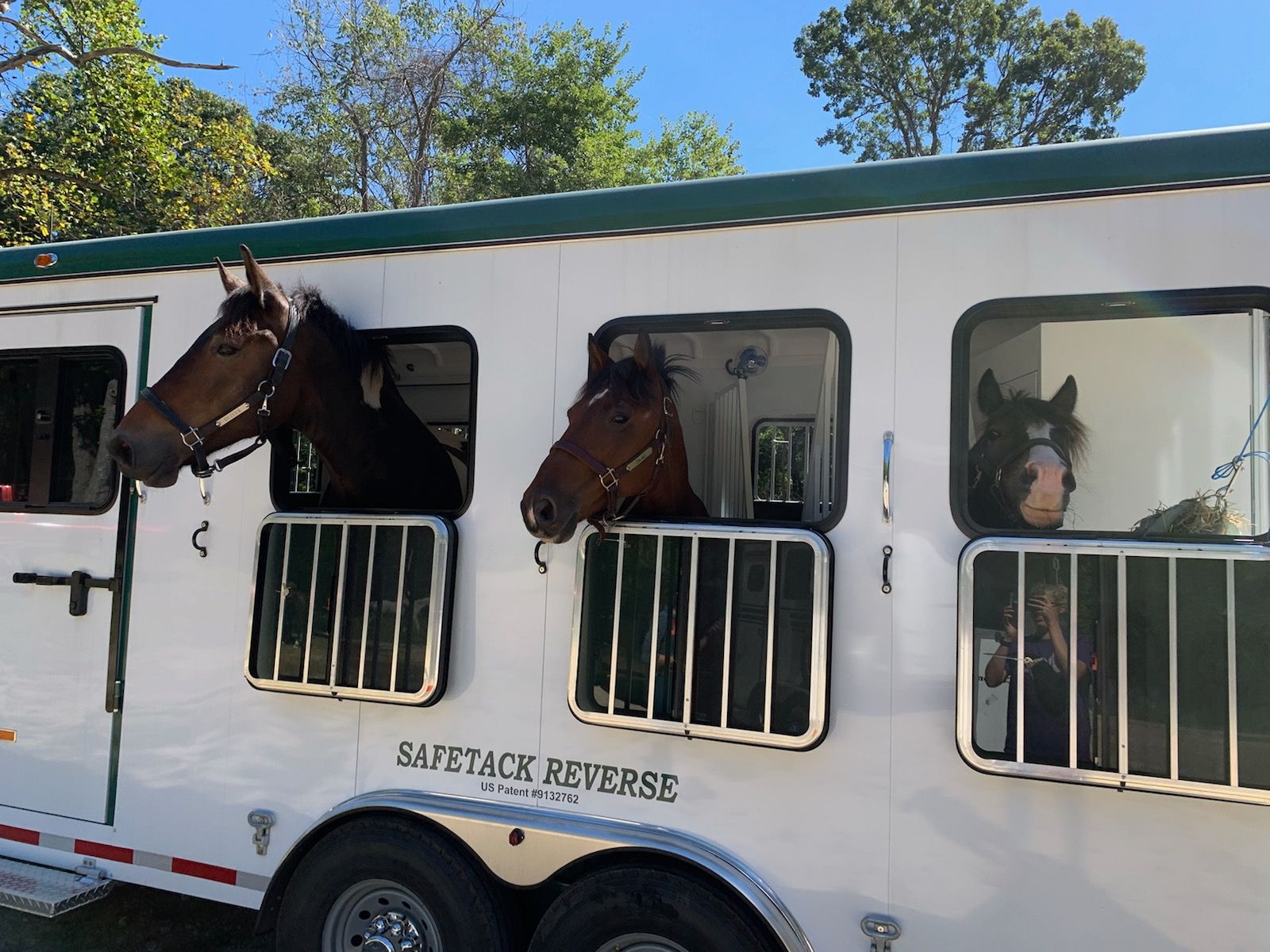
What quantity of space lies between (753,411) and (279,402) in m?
2.27

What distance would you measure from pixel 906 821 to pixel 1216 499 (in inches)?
48.3

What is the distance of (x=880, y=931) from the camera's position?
7.38ft

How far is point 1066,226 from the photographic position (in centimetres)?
228

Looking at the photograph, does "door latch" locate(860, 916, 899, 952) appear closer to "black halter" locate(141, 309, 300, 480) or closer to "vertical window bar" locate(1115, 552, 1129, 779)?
"vertical window bar" locate(1115, 552, 1129, 779)

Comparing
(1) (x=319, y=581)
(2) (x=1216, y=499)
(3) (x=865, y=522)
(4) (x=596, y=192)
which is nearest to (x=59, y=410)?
(1) (x=319, y=581)

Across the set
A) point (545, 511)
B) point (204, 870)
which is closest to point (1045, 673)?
point (545, 511)

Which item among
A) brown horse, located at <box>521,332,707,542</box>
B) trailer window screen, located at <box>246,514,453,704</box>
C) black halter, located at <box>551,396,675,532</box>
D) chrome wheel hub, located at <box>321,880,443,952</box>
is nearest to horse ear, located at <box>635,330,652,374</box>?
brown horse, located at <box>521,332,707,542</box>

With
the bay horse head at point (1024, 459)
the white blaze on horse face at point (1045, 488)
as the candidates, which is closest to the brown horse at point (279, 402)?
the bay horse head at point (1024, 459)

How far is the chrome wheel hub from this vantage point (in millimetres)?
2701

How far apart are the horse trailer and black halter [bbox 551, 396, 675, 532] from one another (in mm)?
14

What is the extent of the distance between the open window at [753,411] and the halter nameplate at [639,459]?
420 mm

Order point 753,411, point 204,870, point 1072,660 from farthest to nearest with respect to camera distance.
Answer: point 753,411 < point 204,870 < point 1072,660

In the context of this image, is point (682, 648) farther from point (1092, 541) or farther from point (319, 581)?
point (319, 581)

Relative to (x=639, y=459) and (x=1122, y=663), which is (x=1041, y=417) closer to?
(x=1122, y=663)
